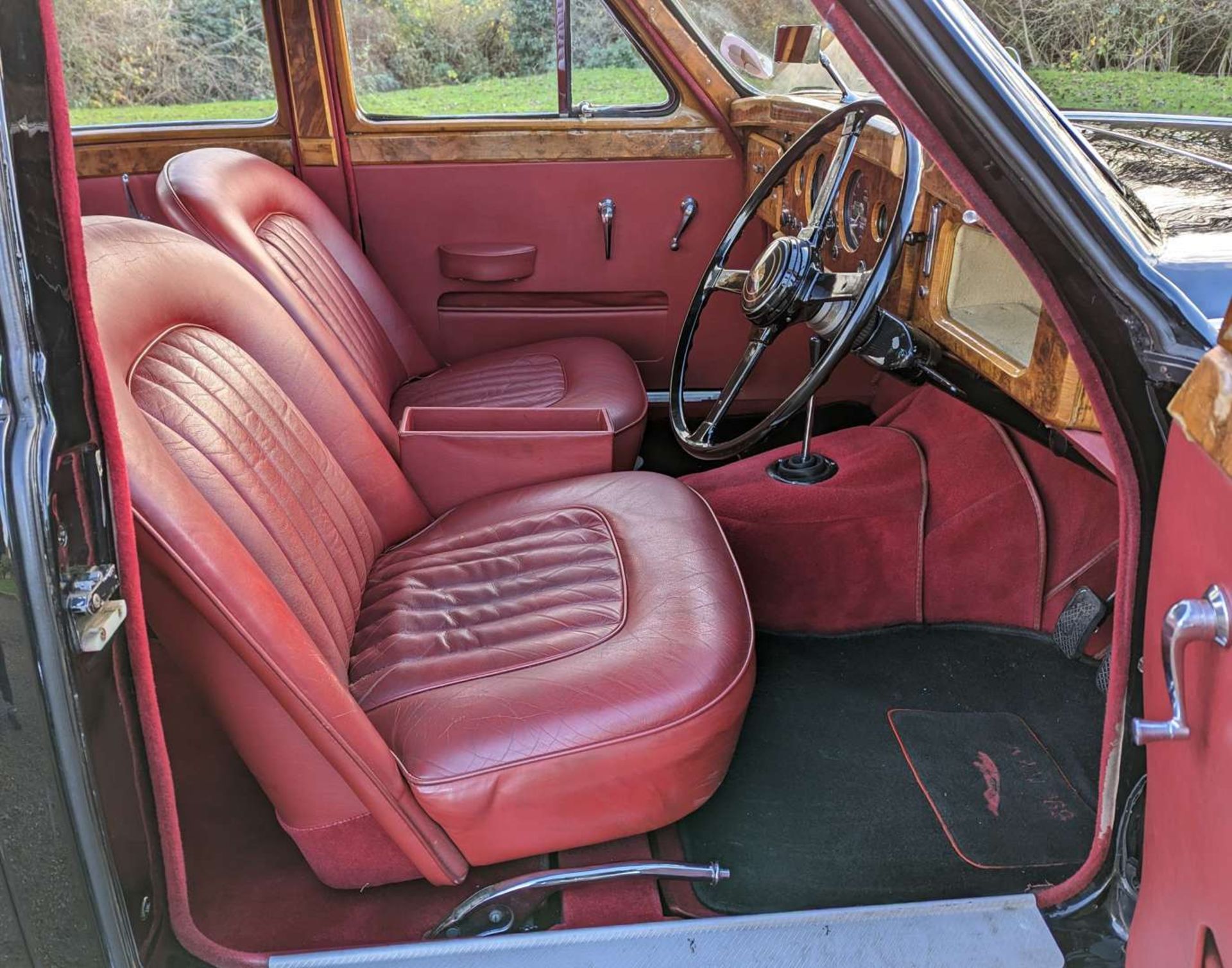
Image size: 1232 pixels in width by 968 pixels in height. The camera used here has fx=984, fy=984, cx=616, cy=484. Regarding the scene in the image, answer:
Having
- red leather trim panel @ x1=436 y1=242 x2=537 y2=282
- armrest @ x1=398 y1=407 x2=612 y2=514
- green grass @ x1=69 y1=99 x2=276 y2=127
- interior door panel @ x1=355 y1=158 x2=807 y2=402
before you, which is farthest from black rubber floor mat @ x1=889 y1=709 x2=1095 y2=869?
green grass @ x1=69 y1=99 x2=276 y2=127

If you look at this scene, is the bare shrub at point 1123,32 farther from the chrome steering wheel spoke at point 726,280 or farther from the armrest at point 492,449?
the armrest at point 492,449

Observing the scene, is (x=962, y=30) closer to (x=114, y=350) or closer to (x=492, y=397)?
(x=114, y=350)

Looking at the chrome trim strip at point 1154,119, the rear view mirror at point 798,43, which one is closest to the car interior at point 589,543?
the rear view mirror at point 798,43

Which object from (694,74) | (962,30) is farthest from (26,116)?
(694,74)

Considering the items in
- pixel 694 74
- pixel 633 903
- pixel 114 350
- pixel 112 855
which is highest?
pixel 694 74

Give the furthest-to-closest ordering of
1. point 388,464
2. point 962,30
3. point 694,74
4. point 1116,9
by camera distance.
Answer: point 694,74
point 388,464
point 1116,9
point 962,30

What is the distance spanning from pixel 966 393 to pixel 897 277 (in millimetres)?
229

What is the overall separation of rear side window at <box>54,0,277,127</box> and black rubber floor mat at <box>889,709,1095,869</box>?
207 centimetres

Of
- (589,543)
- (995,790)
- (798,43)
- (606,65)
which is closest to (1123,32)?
(798,43)

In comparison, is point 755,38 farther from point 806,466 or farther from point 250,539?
point 250,539

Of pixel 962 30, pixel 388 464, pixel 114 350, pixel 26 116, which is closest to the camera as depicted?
pixel 26 116

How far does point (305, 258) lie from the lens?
2.05 m

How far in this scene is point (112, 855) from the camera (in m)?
0.81

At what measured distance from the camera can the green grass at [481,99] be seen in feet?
7.92
